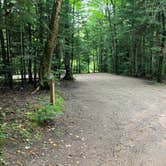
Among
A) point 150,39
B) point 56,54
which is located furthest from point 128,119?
point 150,39

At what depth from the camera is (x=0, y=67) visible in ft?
31.3

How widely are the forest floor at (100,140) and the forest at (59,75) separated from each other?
27 millimetres

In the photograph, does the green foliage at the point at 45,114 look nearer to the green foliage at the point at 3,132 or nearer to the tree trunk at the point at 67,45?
the green foliage at the point at 3,132

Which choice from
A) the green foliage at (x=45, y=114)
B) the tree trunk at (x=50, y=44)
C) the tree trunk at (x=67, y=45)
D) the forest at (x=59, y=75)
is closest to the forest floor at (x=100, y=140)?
the forest at (x=59, y=75)

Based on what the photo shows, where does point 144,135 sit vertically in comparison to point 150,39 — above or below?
below

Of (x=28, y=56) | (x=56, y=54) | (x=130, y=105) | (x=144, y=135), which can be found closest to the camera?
(x=144, y=135)

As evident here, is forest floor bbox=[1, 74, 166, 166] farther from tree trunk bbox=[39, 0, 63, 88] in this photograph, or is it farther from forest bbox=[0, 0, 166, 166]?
tree trunk bbox=[39, 0, 63, 88]

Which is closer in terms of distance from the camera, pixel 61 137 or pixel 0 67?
pixel 61 137

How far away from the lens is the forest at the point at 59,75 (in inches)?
185

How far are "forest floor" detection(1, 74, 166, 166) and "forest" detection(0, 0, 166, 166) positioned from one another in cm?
3

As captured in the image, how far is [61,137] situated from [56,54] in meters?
7.98

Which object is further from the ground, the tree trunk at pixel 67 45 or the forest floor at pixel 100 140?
the tree trunk at pixel 67 45

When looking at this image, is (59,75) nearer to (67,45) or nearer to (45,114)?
(67,45)

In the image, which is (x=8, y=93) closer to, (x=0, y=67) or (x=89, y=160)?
(x=0, y=67)
